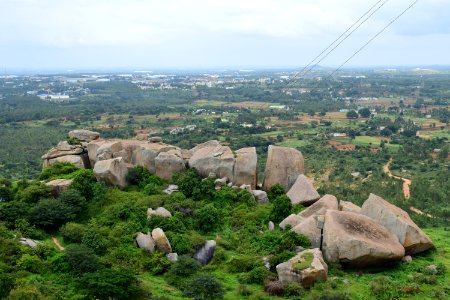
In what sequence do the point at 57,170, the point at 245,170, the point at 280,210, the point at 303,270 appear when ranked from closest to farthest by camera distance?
the point at 303,270 < the point at 280,210 < the point at 57,170 < the point at 245,170

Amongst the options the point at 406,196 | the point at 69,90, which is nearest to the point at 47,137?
the point at 406,196

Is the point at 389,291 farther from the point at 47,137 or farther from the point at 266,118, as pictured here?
the point at 266,118

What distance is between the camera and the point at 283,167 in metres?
31.3

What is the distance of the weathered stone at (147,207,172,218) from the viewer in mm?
24986

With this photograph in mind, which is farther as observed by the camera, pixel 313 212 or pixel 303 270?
pixel 313 212

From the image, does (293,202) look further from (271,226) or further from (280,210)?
(271,226)

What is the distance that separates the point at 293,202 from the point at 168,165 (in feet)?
28.7

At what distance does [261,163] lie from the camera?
200 feet

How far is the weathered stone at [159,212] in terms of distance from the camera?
82.0 ft

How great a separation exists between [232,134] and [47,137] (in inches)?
1329

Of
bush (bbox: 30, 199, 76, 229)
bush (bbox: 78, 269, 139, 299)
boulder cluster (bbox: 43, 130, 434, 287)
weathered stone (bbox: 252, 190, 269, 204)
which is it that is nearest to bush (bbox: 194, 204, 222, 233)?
boulder cluster (bbox: 43, 130, 434, 287)

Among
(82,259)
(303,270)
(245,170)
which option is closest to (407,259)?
(303,270)

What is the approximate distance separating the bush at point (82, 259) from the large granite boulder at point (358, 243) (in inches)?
412

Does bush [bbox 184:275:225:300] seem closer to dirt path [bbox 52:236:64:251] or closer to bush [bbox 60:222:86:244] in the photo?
bush [bbox 60:222:86:244]
